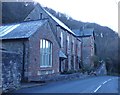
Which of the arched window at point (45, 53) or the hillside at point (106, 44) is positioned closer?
the arched window at point (45, 53)

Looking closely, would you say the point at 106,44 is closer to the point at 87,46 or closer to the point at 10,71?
the point at 87,46

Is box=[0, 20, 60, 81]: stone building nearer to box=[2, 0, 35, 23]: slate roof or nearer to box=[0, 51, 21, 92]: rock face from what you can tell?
box=[0, 51, 21, 92]: rock face

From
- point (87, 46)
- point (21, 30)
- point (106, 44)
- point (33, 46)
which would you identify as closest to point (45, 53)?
point (33, 46)

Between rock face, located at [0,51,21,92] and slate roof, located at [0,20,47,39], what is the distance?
873cm

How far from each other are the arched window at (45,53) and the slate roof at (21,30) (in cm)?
195

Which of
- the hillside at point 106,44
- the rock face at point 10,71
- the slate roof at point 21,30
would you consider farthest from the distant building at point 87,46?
the rock face at point 10,71

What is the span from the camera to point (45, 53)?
33.2 metres

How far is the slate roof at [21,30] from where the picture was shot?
2940 centimetres

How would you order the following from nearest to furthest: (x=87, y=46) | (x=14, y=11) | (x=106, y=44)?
(x=14, y=11)
(x=87, y=46)
(x=106, y=44)

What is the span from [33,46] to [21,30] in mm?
2404

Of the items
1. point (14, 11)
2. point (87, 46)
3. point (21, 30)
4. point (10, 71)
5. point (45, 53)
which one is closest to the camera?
point (10, 71)

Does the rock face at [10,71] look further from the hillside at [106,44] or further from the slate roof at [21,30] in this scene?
the hillside at [106,44]

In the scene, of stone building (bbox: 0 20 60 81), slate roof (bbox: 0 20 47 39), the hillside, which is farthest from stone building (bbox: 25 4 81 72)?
slate roof (bbox: 0 20 47 39)

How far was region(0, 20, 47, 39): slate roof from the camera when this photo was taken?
29.4 meters
